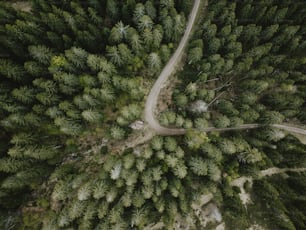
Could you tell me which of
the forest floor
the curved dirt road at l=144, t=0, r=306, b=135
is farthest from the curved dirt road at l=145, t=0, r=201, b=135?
the forest floor

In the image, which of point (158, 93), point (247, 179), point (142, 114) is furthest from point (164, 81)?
point (247, 179)

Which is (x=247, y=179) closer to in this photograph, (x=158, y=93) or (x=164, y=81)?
(x=158, y=93)

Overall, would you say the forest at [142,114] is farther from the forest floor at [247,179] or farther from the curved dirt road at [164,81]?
the curved dirt road at [164,81]

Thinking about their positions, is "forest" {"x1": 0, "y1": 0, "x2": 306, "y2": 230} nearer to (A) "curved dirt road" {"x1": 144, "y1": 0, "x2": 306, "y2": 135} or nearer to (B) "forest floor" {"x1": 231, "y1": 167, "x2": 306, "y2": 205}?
(B) "forest floor" {"x1": 231, "y1": 167, "x2": 306, "y2": 205}

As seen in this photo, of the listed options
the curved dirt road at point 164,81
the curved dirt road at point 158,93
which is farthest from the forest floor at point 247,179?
the curved dirt road at point 164,81

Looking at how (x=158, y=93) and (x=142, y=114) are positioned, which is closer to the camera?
(x=142, y=114)

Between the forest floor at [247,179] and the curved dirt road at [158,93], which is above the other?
the curved dirt road at [158,93]
